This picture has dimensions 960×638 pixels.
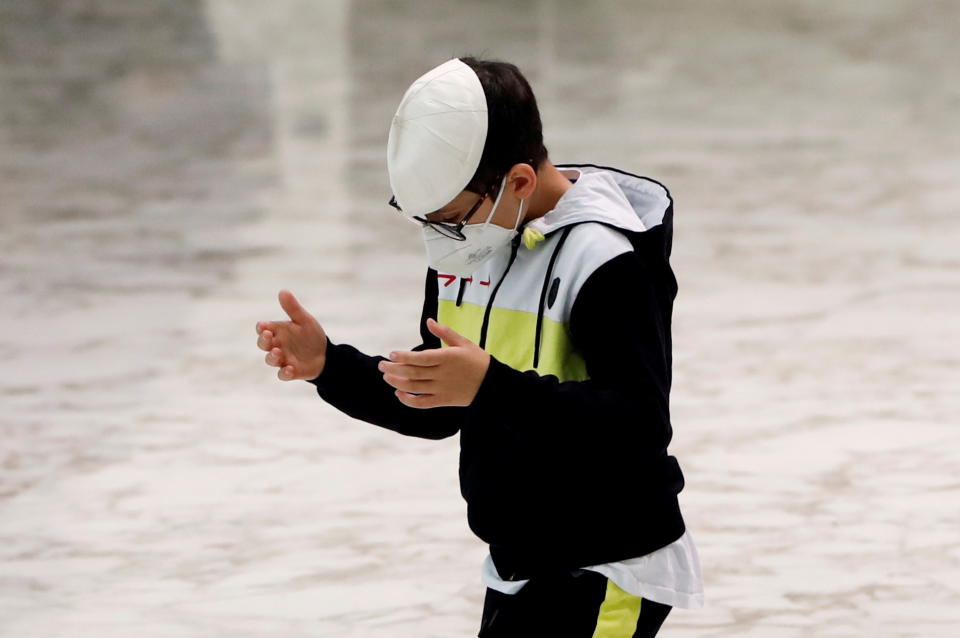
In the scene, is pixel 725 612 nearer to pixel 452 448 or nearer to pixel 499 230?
pixel 452 448

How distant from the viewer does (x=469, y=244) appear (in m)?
1.88

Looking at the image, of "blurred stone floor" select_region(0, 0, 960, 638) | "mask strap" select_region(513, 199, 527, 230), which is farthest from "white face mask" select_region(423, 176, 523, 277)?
"blurred stone floor" select_region(0, 0, 960, 638)

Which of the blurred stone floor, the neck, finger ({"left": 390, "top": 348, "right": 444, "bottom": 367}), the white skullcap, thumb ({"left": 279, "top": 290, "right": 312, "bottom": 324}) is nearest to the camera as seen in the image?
finger ({"left": 390, "top": 348, "right": 444, "bottom": 367})

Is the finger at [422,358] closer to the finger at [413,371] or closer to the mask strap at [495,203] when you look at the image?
the finger at [413,371]

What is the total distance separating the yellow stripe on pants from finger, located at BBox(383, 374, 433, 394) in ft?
1.28

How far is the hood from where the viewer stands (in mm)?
1843

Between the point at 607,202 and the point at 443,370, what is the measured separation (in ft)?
1.09

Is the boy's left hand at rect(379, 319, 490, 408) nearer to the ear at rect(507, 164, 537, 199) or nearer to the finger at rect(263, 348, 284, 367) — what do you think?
the ear at rect(507, 164, 537, 199)

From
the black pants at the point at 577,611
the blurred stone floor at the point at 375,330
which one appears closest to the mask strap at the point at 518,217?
the black pants at the point at 577,611

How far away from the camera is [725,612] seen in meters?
3.01

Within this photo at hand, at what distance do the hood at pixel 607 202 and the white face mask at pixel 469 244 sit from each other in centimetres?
4

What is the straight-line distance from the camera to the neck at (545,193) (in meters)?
1.89

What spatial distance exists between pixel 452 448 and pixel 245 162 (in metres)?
3.43

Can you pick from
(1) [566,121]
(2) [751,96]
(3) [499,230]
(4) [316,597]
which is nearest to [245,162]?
(1) [566,121]
